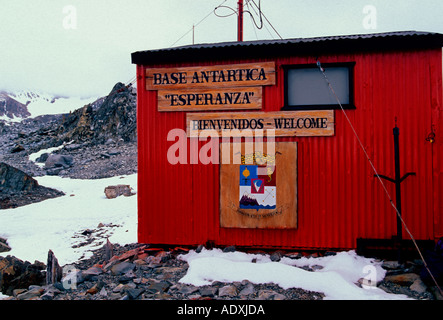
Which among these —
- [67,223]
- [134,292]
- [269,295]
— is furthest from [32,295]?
[67,223]

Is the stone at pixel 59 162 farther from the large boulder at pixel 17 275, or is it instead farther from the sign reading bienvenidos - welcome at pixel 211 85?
the sign reading bienvenidos - welcome at pixel 211 85

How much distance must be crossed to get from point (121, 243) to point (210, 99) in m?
5.86

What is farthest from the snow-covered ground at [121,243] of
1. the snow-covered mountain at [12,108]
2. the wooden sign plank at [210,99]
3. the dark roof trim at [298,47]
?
the snow-covered mountain at [12,108]

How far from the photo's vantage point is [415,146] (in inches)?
261

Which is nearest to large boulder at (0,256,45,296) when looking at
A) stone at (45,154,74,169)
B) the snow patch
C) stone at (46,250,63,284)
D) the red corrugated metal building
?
stone at (46,250,63,284)

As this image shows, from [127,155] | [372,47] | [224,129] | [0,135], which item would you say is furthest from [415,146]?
[0,135]

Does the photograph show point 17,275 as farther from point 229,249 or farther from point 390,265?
point 390,265

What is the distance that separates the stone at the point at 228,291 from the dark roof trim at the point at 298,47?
5355 millimetres

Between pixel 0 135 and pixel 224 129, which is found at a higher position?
pixel 0 135

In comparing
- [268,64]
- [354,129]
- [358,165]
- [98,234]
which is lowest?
[98,234]

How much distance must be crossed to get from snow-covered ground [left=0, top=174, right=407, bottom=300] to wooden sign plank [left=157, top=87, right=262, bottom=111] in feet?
11.9

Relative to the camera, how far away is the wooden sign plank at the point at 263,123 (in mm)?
6914

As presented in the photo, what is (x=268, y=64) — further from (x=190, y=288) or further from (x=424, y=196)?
(x=190, y=288)
